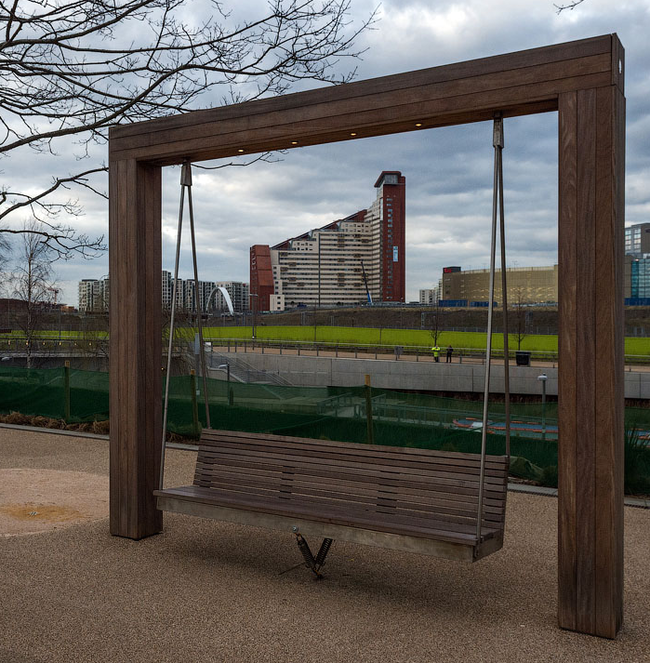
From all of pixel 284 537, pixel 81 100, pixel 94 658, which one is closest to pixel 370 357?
pixel 81 100

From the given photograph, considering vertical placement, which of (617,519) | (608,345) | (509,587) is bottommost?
(509,587)

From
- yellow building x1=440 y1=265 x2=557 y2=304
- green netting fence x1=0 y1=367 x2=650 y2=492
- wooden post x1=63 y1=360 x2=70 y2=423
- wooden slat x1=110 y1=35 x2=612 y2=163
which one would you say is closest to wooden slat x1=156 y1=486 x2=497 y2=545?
wooden slat x1=110 y1=35 x2=612 y2=163

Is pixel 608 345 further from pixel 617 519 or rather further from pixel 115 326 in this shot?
pixel 115 326

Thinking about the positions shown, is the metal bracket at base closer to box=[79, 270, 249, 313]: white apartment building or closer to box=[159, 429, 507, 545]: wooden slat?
box=[159, 429, 507, 545]: wooden slat

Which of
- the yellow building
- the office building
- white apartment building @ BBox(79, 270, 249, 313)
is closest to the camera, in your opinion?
white apartment building @ BBox(79, 270, 249, 313)

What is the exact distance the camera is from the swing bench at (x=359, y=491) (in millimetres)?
4117

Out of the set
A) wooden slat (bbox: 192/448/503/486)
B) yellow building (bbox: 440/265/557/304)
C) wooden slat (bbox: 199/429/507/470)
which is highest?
yellow building (bbox: 440/265/557/304)

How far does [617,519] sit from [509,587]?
3.65 ft

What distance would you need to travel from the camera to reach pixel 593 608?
3900mm

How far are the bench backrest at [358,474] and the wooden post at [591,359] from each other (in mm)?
514

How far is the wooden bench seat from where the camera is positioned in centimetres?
420

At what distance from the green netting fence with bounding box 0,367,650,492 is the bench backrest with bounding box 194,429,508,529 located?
355 cm

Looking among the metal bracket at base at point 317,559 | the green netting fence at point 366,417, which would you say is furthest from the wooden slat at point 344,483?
the green netting fence at point 366,417

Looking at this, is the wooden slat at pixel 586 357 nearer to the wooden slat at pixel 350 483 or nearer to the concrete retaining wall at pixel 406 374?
the wooden slat at pixel 350 483
